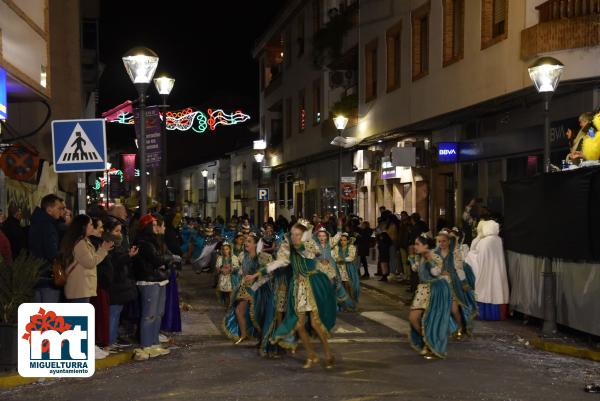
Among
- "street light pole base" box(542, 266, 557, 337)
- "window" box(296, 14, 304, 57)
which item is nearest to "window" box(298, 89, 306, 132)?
"window" box(296, 14, 304, 57)

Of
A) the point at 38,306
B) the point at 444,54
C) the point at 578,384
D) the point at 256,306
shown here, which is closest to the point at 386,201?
the point at 444,54

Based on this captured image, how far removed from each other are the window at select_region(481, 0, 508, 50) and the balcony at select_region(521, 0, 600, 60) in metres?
2.29

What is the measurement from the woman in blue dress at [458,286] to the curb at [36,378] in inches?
171

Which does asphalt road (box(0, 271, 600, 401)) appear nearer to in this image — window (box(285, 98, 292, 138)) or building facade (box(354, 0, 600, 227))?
building facade (box(354, 0, 600, 227))

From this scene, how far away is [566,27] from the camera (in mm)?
16906

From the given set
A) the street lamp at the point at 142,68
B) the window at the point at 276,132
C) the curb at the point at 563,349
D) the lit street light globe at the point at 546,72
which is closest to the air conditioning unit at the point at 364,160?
the window at the point at 276,132

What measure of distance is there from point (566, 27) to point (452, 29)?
6.37 meters

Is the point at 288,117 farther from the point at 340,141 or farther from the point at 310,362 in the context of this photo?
the point at 310,362

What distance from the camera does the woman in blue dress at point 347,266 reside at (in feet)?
52.5

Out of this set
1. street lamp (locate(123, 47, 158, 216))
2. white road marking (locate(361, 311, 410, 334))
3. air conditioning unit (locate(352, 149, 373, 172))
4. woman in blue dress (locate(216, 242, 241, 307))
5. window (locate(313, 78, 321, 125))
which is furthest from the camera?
window (locate(313, 78, 321, 125))

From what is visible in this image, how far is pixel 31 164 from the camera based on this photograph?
14797mm

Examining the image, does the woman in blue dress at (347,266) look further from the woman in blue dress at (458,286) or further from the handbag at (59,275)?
the handbag at (59,275)

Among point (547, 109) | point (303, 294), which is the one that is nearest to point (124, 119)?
point (547, 109)
